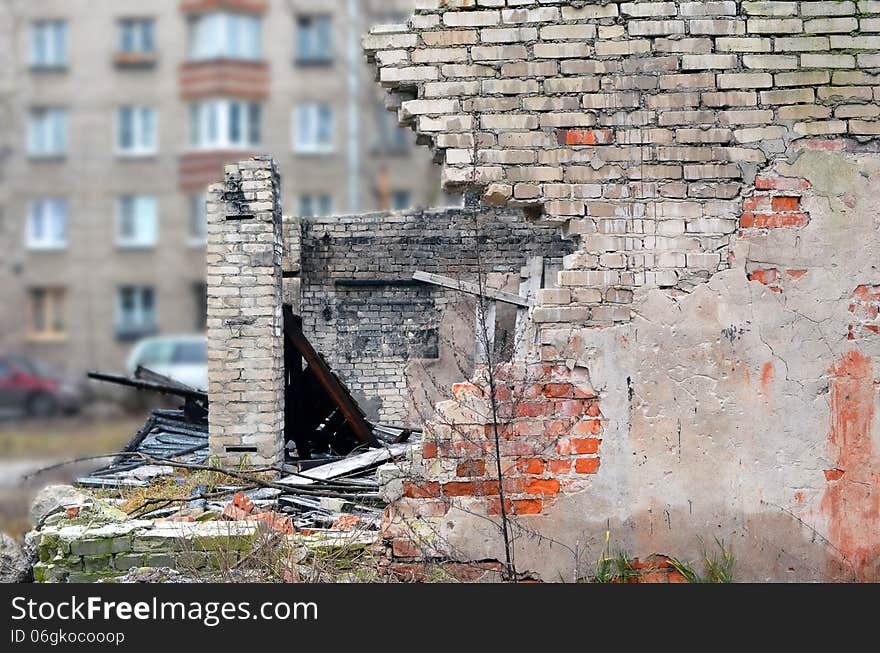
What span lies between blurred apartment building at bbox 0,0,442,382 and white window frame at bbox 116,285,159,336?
4 cm

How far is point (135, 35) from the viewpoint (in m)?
26.8

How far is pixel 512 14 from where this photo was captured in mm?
5219

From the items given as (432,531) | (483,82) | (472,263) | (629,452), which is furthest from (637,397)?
(472,263)

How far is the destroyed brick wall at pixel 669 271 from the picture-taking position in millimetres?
5172

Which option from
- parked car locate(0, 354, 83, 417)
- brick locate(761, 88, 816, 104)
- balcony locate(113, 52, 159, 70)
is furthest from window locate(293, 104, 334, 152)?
brick locate(761, 88, 816, 104)

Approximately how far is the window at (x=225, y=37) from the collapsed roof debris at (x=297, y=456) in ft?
58.4

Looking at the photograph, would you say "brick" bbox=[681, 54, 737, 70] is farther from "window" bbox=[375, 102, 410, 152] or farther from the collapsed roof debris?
"window" bbox=[375, 102, 410, 152]

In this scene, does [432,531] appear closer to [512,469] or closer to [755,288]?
[512,469]

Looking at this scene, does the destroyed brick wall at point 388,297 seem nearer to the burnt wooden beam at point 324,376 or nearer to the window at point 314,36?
the burnt wooden beam at point 324,376

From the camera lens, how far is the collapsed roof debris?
626 centimetres

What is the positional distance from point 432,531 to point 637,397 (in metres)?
1.21

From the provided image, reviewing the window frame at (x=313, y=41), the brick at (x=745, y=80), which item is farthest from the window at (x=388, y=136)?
the brick at (x=745, y=80)

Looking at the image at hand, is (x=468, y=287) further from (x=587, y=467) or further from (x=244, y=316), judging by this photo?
(x=587, y=467)

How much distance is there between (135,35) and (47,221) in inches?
206
